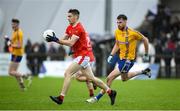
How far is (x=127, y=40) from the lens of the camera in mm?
19203

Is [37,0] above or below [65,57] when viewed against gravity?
above

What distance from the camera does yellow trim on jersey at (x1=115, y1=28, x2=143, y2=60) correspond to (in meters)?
19.2

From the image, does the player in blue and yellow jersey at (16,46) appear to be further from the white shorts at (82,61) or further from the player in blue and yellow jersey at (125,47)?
the white shorts at (82,61)

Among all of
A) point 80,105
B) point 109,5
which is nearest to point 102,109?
point 80,105

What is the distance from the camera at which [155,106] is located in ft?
56.9

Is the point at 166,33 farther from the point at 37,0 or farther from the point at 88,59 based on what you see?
the point at 88,59

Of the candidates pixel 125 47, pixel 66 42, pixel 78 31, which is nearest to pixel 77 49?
pixel 78 31

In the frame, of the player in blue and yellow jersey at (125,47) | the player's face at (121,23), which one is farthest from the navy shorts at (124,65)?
the player's face at (121,23)

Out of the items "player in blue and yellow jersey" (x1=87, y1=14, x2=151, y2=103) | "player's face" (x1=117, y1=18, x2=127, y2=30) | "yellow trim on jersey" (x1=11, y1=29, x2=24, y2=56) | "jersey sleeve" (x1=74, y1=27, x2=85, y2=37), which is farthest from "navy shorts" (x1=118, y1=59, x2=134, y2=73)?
"yellow trim on jersey" (x1=11, y1=29, x2=24, y2=56)

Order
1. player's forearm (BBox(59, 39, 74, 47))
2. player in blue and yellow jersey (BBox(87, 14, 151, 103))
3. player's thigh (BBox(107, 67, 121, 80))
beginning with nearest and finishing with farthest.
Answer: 1. player's forearm (BBox(59, 39, 74, 47))
2. player's thigh (BBox(107, 67, 121, 80))
3. player in blue and yellow jersey (BBox(87, 14, 151, 103))

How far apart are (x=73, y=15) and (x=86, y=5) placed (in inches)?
1146

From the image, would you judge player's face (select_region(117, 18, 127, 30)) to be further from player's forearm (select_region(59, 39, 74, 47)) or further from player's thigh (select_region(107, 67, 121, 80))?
player's forearm (select_region(59, 39, 74, 47))

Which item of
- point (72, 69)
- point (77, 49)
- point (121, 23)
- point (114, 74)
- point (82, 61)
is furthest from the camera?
point (114, 74)

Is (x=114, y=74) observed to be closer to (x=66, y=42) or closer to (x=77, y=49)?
(x=77, y=49)
